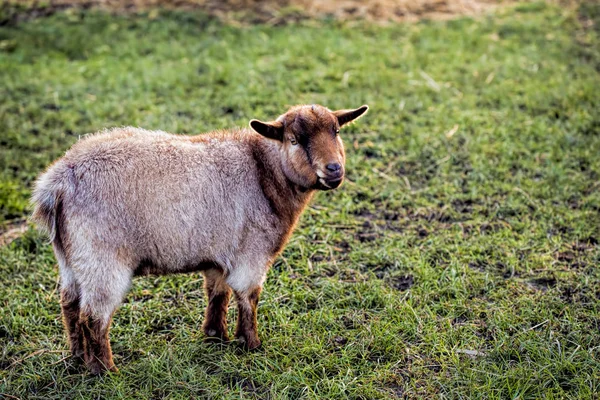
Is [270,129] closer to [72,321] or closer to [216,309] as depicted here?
[216,309]

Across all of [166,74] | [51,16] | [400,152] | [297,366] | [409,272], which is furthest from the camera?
[51,16]

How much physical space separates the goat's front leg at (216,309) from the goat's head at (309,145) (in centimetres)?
97

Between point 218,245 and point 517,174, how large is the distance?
387 centimetres

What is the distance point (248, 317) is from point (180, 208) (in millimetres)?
973

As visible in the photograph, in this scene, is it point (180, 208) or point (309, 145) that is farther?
point (309, 145)

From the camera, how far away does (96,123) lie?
27.2 feet

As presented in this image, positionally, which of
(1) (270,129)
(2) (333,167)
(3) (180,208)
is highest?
(1) (270,129)

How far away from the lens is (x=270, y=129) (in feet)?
16.2

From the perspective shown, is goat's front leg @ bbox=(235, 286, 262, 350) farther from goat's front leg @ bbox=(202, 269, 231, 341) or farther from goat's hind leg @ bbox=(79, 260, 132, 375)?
goat's hind leg @ bbox=(79, 260, 132, 375)

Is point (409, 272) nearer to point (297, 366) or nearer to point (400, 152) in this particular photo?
point (297, 366)

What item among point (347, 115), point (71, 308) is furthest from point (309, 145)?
point (71, 308)

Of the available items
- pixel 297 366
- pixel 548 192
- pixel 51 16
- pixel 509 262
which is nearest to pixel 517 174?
pixel 548 192

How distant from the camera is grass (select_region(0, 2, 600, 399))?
15.8 ft

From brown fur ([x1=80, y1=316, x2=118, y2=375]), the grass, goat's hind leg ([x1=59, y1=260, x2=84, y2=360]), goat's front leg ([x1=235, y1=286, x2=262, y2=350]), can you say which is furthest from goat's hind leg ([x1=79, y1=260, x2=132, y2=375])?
goat's front leg ([x1=235, y1=286, x2=262, y2=350])
